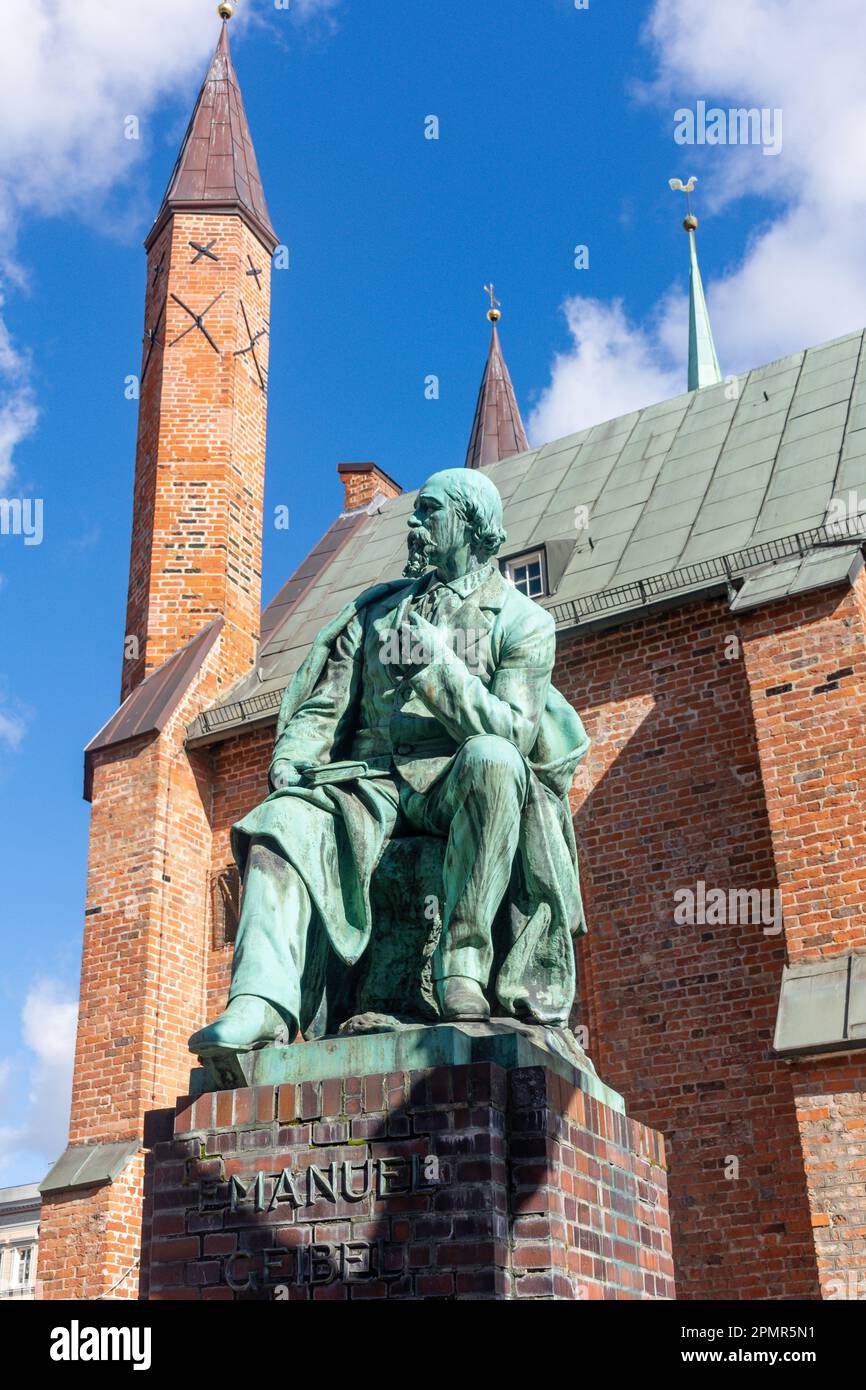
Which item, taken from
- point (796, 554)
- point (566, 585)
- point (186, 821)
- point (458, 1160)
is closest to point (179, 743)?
point (186, 821)

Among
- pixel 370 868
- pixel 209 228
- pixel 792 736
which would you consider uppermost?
pixel 209 228

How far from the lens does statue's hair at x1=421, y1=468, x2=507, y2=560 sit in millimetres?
4695

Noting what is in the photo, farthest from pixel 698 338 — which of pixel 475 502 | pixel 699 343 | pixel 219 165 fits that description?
pixel 475 502

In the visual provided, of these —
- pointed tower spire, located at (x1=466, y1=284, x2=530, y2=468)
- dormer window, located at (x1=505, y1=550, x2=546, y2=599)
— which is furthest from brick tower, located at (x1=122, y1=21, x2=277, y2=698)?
pointed tower spire, located at (x1=466, y1=284, x2=530, y2=468)

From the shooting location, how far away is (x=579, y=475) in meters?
15.8

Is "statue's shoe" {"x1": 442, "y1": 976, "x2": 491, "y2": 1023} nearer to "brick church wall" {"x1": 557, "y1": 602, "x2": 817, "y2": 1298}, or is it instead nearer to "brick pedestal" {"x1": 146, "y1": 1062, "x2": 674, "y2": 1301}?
"brick pedestal" {"x1": 146, "y1": 1062, "x2": 674, "y2": 1301}

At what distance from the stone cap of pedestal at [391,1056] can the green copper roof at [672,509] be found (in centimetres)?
729

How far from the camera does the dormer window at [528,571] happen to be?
544 inches

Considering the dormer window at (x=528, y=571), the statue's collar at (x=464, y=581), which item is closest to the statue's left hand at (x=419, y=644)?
the statue's collar at (x=464, y=581)

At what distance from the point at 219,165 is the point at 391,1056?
17.0 metres

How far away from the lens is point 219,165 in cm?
1850

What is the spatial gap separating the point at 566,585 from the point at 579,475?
2.86 metres

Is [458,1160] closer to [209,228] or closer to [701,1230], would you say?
[701,1230]

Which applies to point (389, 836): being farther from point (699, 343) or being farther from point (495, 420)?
point (699, 343)
